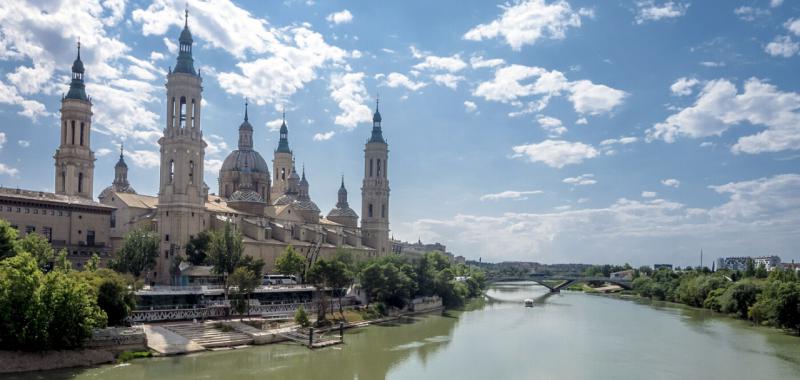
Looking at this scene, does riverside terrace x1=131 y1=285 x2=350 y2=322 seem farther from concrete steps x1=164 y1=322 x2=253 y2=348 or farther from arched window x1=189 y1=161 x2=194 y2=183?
arched window x1=189 y1=161 x2=194 y2=183

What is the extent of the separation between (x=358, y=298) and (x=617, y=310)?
101 ft

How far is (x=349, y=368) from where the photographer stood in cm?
3044

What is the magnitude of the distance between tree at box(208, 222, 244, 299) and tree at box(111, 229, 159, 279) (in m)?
3.91

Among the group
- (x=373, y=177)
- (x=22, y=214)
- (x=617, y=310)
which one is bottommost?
(x=617, y=310)

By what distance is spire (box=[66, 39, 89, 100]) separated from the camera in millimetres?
54000

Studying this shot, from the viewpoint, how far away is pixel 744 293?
54812 mm

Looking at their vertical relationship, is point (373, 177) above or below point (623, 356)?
above

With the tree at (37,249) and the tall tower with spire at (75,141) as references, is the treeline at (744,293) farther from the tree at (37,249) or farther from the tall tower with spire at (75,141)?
the tall tower with spire at (75,141)

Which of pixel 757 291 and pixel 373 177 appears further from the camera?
pixel 373 177

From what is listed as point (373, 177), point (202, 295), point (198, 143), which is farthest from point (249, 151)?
point (202, 295)

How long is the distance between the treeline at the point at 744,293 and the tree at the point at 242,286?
3473cm

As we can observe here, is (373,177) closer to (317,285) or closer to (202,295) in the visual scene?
(317,285)

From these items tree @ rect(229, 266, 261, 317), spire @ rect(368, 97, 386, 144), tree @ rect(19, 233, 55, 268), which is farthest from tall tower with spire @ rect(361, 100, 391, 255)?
tree @ rect(19, 233, 55, 268)

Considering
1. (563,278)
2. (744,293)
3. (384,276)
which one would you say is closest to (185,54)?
(384,276)
